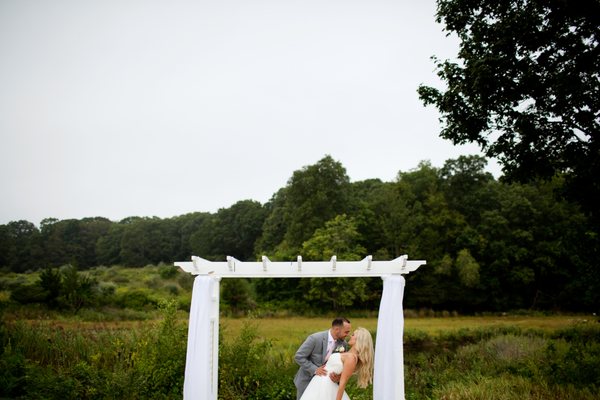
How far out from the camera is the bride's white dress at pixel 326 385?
516cm

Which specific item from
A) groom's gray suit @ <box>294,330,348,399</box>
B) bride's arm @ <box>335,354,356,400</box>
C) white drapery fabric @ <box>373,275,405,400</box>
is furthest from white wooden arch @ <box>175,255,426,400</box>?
groom's gray suit @ <box>294,330,348,399</box>

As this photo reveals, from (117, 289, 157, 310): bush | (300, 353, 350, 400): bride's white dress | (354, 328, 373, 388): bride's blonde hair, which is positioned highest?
(354, 328, 373, 388): bride's blonde hair

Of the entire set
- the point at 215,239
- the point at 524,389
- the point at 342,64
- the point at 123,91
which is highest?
the point at 342,64

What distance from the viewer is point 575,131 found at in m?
8.88

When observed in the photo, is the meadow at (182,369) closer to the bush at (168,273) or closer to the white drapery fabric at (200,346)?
the white drapery fabric at (200,346)

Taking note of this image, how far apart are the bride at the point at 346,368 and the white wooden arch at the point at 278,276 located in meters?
0.20

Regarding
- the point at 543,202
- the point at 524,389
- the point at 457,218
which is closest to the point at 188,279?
the point at 457,218

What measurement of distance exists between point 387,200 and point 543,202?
12596 millimetres

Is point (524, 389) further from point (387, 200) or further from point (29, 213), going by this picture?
point (29, 213)

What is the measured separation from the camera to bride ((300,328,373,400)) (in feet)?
16.3

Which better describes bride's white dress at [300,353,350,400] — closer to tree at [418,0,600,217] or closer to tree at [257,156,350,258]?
tree at [418,0,600,217]

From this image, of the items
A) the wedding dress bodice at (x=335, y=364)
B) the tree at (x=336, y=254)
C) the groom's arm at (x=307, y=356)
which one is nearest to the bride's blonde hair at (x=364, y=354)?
the wedding dress bodice at (x=335, y=364)

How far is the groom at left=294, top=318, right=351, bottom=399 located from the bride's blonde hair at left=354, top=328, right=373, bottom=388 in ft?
1.91

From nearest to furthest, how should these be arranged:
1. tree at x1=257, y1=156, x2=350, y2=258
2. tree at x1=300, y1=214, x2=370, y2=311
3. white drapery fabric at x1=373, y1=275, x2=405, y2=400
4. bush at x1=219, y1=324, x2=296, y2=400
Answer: white drapery fabric at x1=373, y1=275, x2=405, y2=400
bush at x1=219, y1=324, x2=296, y2=400
tree at x1=300, y1=214, x2=370, y2=311
tree at x1=257, y1=156, x2=350, y2=258
